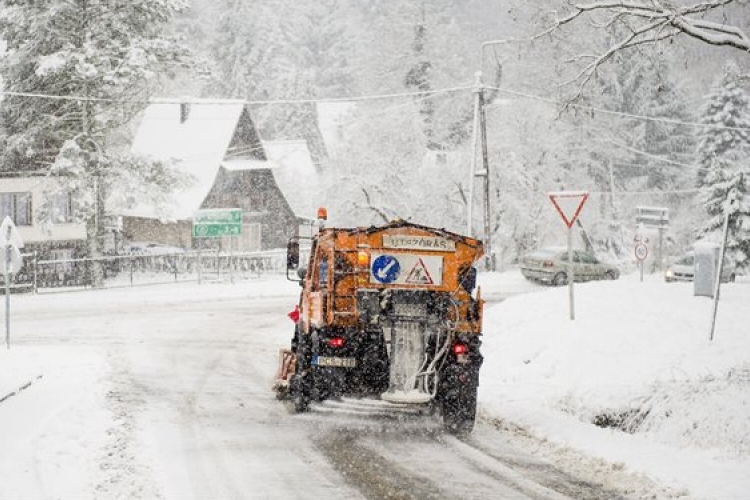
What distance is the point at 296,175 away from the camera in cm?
5553

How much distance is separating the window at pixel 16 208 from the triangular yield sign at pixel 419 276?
30.3 meters

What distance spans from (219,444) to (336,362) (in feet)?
5.52

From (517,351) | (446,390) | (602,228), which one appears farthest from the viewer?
(602,228)

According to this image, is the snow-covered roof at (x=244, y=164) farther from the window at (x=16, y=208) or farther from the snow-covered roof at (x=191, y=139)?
the window at (x=16, y=208)

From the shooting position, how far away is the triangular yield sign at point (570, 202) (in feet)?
50.6

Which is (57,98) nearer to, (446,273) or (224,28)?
(446,273)

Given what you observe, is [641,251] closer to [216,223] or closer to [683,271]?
[683,271]

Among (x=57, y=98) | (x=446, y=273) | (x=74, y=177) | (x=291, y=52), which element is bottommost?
(x=446, y=273)

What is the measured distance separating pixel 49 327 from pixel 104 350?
4943mm

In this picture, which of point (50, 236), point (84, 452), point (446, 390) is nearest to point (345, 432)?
point (446, 390)

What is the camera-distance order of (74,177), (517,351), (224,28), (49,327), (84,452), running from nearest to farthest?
(84,452) → (517,351) → (49,327) → (74,177) → (224,28)

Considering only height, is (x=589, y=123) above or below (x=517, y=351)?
above

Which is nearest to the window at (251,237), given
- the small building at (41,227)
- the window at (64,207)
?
the small building at (41,227)

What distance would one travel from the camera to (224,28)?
8275 cm
